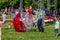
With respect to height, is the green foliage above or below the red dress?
below

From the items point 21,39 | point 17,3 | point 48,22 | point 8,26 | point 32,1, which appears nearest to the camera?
point 21,39

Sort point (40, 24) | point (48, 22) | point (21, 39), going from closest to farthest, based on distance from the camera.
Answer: point (21, 39), point (40, 24), point (48, 22)

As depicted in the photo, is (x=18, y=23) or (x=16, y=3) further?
(x=16, y=3)

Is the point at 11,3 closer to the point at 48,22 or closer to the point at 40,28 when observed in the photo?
the point at 48,22

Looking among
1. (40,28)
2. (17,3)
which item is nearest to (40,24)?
(40,28)

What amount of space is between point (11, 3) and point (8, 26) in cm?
2977

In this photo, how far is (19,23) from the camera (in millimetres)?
20094

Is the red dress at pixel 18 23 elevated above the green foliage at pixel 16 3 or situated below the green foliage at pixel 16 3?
above

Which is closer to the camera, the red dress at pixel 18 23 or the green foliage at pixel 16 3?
the red dress at pixel 18 23

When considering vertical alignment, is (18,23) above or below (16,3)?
above

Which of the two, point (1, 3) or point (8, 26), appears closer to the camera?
point (8, 26)

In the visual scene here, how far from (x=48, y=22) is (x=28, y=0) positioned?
23.2 metres

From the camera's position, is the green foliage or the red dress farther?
the green foliage

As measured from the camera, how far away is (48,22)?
28641mm
